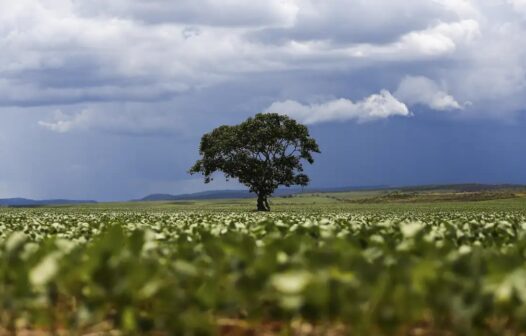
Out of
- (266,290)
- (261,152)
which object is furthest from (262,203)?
(266,290)

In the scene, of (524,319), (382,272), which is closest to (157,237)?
(382,272)

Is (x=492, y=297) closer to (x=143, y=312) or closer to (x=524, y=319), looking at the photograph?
(x=524, y=319)

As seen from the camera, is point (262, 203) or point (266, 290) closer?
point (266, 290)

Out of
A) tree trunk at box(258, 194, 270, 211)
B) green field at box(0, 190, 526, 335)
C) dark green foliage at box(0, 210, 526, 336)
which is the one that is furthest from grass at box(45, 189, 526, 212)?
dark green foliage at box(0, 210, 526, 336)

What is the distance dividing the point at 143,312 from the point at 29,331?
1.56 meters

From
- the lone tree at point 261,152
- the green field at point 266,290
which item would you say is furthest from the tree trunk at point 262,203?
the green field at point 266,290

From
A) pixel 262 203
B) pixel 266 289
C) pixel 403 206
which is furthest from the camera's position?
pixel 403 206

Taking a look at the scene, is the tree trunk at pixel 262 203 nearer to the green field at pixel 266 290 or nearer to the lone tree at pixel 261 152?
the lone tree at pixel 261 152

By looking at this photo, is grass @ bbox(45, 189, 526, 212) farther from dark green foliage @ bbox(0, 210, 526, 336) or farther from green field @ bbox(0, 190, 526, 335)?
dark green foliage @ bbox(0, 210, 526, 336)

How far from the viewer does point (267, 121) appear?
106 meters

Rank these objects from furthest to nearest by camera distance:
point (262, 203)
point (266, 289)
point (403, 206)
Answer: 1. point (403, 206)
2. point (262, 203)
3. point (266, 289)

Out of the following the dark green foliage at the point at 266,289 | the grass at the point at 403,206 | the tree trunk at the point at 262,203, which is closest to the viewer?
the dark green foliage at the point at 266,289

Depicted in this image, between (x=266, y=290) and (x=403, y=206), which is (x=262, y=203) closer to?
(x=403, y=206)

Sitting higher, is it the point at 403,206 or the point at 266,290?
the point at 266,290
